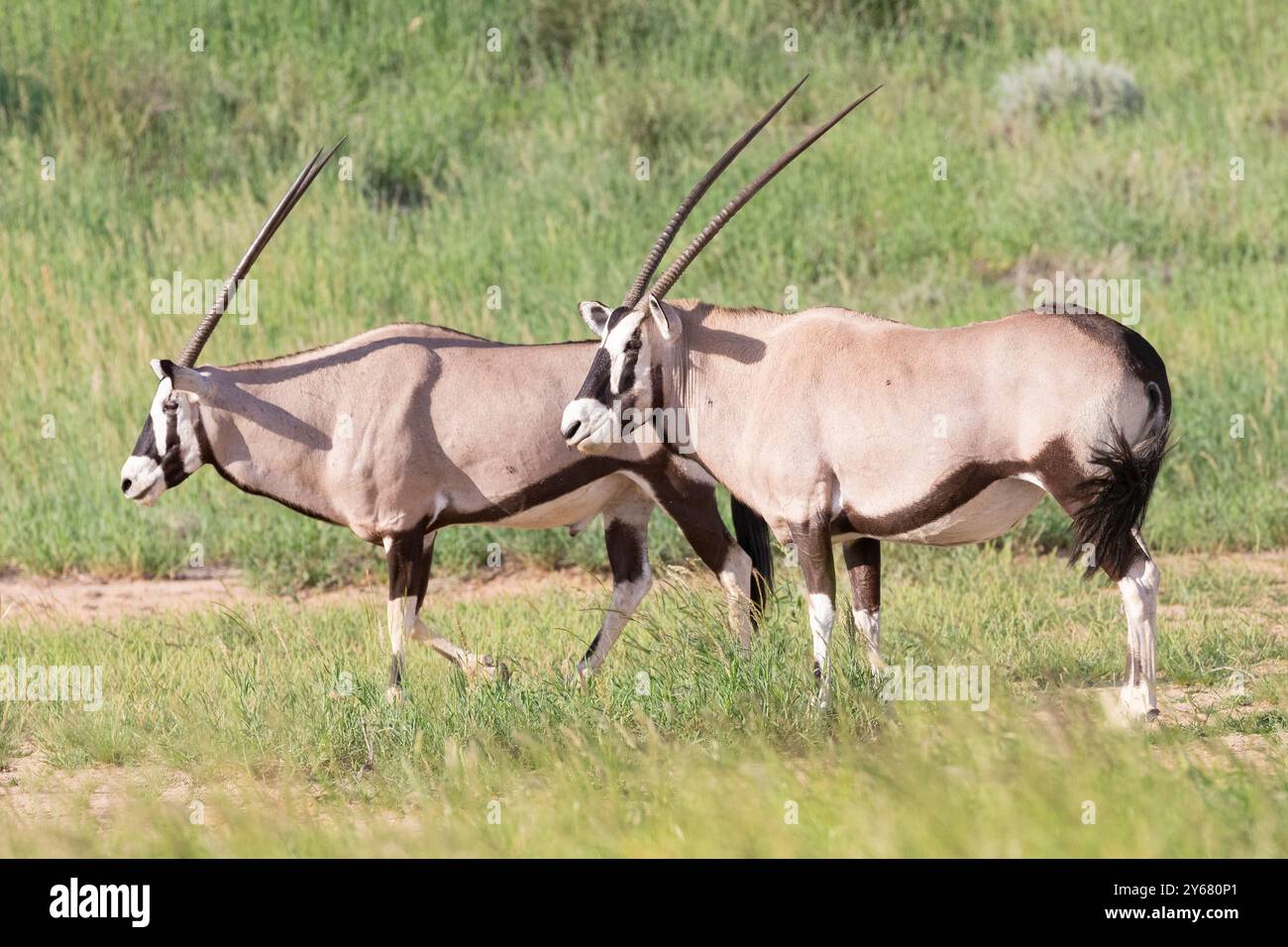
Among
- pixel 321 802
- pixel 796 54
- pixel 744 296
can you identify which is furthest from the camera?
pixel 796 54

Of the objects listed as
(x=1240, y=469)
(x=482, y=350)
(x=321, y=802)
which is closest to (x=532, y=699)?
(x=321, y=802)

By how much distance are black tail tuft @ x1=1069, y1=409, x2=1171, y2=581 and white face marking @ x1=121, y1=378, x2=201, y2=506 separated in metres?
3.53

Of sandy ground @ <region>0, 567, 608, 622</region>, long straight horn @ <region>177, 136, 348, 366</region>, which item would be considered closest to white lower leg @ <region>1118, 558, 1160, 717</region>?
long straight horn @ <region>177, 136, 348, 366</region>

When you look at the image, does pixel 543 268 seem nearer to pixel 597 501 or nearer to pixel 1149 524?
pixel 1149 524

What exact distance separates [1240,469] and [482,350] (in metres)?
5.49

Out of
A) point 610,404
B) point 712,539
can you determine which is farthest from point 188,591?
point 610,404

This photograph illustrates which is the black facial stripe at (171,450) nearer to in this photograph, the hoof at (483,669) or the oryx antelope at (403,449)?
the oryx antelope at (403,449)

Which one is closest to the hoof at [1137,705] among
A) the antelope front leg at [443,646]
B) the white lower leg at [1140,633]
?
the white lower leg at [1140,633]

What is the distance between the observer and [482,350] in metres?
7.40

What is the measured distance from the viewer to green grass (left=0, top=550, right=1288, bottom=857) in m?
4.90

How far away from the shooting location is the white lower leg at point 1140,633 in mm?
5941

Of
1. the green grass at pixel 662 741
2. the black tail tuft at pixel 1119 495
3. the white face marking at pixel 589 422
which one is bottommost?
the green grass at pixel 662 741

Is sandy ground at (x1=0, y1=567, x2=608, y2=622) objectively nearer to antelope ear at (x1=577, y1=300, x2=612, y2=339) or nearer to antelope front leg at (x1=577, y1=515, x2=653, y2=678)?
antelope front leg at (x1=577, y1=515, x2=653, y2=678)

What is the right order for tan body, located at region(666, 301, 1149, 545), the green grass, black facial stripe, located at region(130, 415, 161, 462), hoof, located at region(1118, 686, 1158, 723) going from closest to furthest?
the green grass < tan body, located at region(666, 301, 1149, 545) < hoof, located at region(1118, 686, 1158, 723) < black facial stripe, located at region(130, 415, 161, 462)
